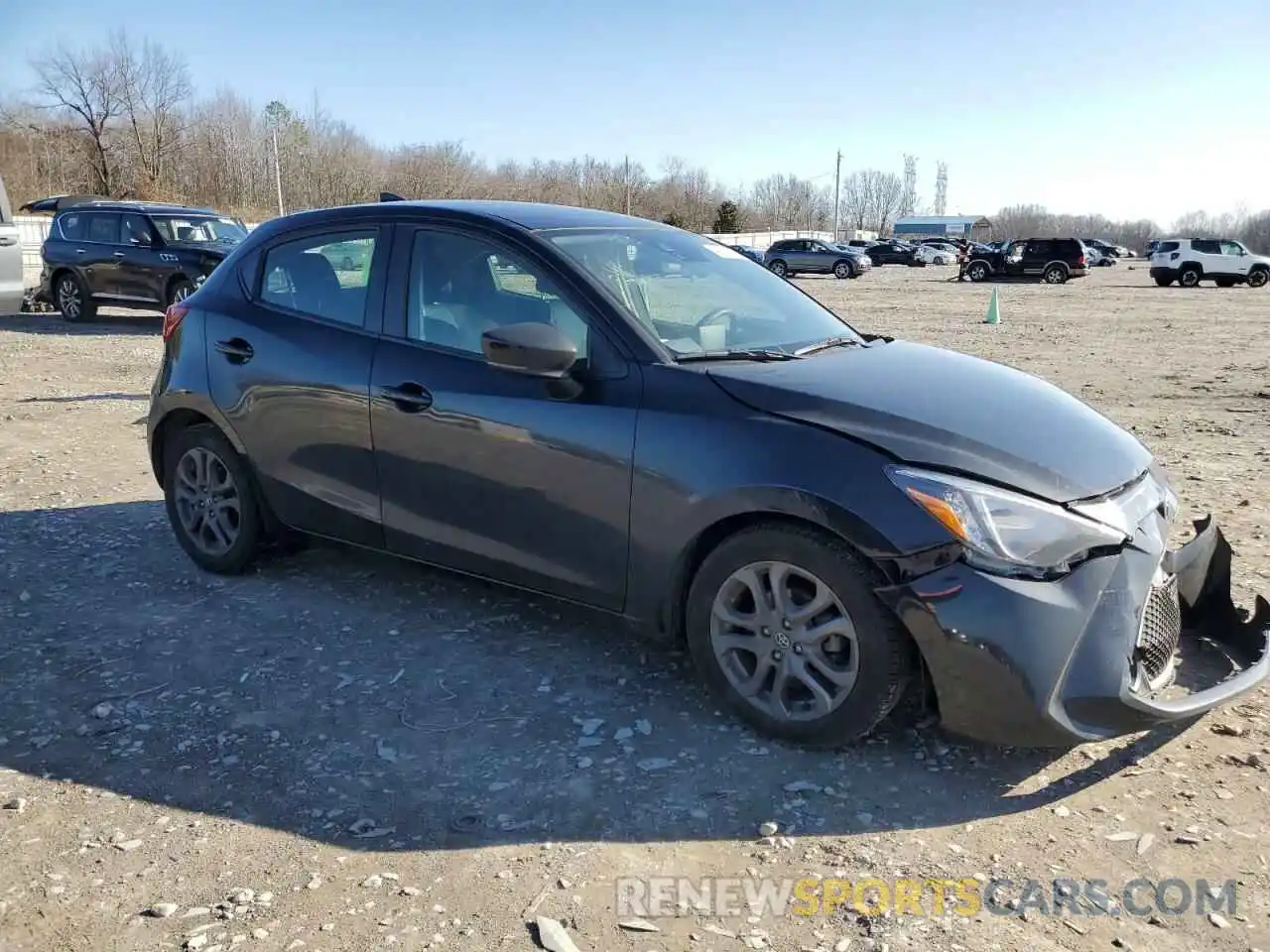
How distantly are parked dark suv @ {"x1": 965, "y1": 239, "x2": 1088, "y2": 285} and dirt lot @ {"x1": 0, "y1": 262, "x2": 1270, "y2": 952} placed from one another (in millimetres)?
37136

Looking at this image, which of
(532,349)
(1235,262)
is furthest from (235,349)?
(1235,262)

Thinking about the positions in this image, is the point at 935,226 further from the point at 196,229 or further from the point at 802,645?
the point at 802,645

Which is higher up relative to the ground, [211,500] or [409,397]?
[409,397]

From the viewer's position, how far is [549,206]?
4625mm

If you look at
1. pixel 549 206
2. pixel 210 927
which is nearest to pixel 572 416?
pixel 549 206

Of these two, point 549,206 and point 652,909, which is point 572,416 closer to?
point 549,206

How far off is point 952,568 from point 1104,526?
52 cm

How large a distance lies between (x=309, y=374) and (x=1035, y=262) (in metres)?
39.3

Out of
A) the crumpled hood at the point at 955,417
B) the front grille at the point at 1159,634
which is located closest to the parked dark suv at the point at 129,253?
the crumpled hood at the point at 955,417

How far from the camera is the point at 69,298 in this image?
16547 mm

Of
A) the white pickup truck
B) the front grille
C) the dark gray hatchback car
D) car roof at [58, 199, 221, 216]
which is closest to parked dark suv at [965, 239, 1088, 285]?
car roof at [58, 199, 221, 216]

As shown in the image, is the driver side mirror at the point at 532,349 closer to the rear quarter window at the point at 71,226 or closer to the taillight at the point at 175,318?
the taillight at the point at 175,318

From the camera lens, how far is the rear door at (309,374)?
4344 millimetres

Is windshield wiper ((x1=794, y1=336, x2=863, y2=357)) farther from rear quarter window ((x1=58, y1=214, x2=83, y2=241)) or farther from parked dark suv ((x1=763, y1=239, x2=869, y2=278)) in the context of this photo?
parked dark suv ((x1=763, y1=239, x2=869, y2=278))
